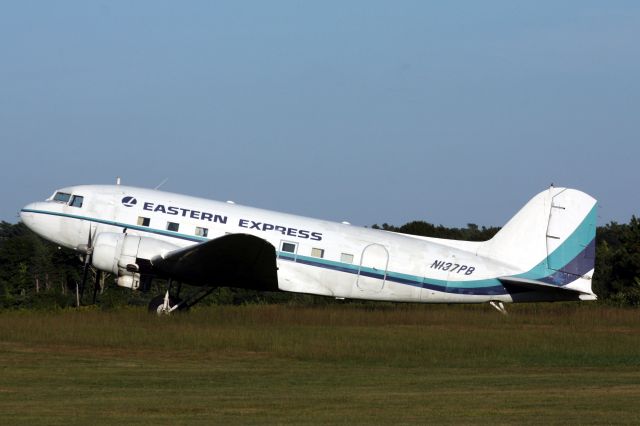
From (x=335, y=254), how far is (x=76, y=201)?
6.34 meters

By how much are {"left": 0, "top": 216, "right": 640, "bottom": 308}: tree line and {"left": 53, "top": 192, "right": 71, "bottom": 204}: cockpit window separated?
11.3ft

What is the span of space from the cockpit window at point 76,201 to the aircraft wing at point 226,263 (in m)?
2.95

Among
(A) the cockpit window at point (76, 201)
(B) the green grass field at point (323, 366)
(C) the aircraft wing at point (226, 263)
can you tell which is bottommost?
(B) the green grass field at point (323, 366)

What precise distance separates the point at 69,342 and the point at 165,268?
12.1 feet

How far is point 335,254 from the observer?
80.4ft

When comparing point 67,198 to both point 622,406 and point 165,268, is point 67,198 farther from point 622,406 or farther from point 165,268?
point 622,406

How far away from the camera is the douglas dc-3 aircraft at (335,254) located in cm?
2444

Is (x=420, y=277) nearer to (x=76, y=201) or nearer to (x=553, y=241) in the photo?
(x=553, y=241)

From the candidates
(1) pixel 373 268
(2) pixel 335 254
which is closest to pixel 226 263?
(2) pixel 335 254

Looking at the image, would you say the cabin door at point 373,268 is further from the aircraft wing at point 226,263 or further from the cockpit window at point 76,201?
the cockpit window at point 76,201

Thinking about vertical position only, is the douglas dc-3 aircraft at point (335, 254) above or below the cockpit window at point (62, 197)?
below

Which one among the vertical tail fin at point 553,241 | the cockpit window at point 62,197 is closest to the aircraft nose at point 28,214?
the cockpit window at point 62,197

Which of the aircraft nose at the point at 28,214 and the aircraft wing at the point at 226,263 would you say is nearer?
the aircraft wing at the point at 226,263

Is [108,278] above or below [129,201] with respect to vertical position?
below
